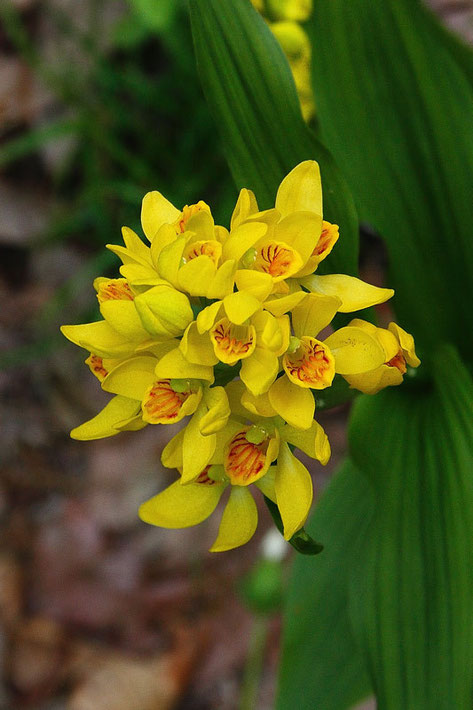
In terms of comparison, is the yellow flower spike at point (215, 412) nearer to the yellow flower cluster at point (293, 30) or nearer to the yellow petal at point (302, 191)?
the yellow petal at point (302, 191)

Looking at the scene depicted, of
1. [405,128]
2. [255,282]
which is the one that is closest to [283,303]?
[255,282]

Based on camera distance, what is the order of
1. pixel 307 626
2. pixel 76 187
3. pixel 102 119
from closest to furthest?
pixel 307 626 → pixel 102 119 → pixel 76 187

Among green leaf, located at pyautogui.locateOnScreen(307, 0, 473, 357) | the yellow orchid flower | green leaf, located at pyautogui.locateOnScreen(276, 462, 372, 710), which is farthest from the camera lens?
green leaf, located at pyautogui.locateOnScreen(276, 462, 372, 710)

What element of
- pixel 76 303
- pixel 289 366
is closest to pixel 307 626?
pixel 289 366

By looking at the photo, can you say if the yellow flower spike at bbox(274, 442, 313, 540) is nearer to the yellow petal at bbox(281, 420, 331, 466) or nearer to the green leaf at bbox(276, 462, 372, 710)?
the yellow petal at bbox(281, 420, 331, 466)

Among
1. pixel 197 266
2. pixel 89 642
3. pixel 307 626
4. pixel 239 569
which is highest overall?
pixel 197 266

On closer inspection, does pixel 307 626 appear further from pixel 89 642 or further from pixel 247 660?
pixel 89 642

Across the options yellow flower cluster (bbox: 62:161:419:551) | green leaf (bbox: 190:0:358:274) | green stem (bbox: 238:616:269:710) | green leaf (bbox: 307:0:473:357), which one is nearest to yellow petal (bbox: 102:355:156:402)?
yellow flower cluster (bbox: 62:161:419:551)
